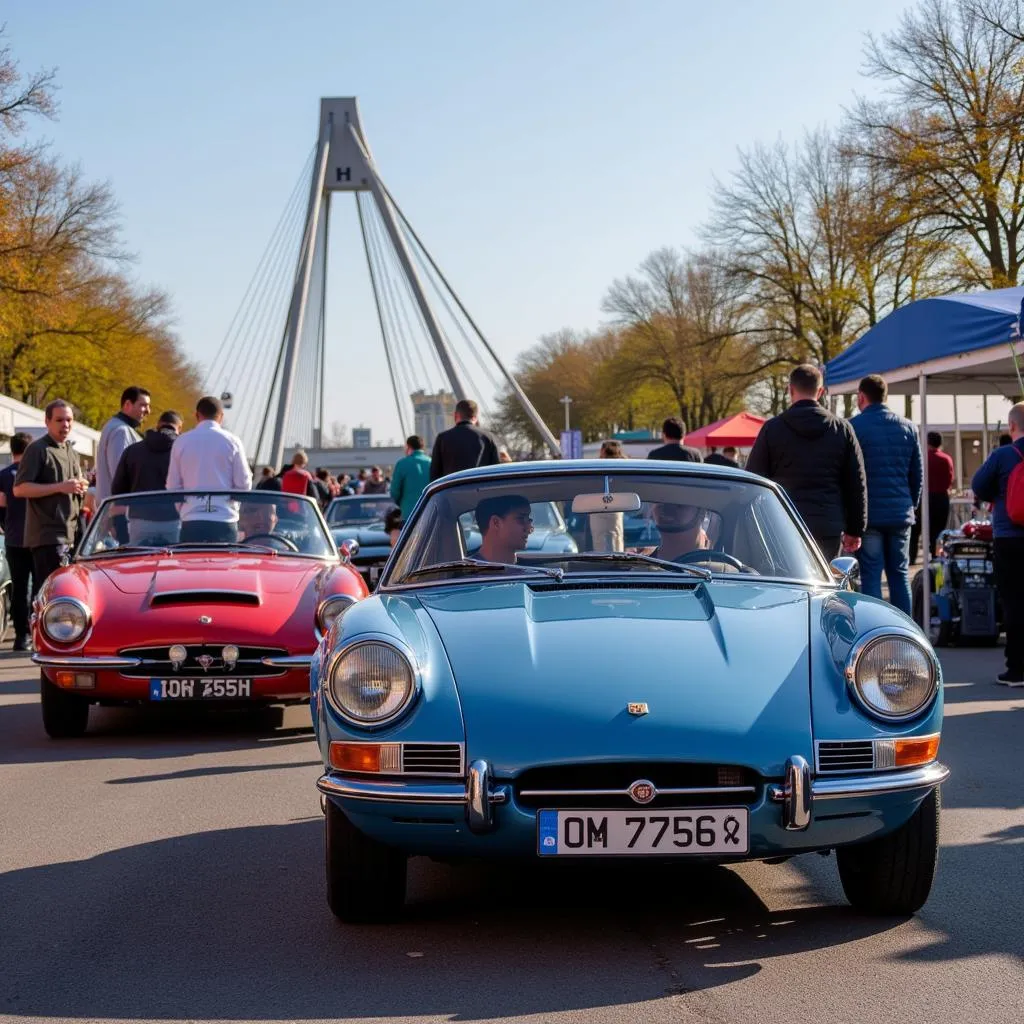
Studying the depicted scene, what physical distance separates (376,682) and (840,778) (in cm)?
124

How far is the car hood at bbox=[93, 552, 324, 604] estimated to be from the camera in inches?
336

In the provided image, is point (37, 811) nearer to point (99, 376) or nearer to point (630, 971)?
point (630, 971)

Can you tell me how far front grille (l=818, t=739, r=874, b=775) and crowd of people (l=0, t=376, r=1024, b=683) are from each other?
4.46m

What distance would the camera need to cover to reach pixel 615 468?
5613mm

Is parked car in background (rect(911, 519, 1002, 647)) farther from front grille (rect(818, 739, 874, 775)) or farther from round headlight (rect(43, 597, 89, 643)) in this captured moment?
front grille (rect(818, 739, 874, 775))

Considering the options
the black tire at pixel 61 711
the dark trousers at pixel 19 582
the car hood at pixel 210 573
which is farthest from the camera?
the dark trousers at pixel 19 582

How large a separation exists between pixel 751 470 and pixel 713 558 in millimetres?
4528

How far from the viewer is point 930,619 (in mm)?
13250

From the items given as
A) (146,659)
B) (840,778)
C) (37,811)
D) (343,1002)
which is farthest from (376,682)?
(146,659)

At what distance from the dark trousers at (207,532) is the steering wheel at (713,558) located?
15.4ft

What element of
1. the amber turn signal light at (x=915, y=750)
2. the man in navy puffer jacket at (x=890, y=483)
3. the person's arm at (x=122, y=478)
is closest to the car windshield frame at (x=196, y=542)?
the person's arm at (x=122, y=478)

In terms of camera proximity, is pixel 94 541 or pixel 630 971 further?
pixel 94 541

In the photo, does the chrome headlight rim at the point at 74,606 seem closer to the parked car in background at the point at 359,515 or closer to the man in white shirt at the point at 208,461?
the man in white shirt at the point at 208,461

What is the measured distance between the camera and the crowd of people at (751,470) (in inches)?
368
